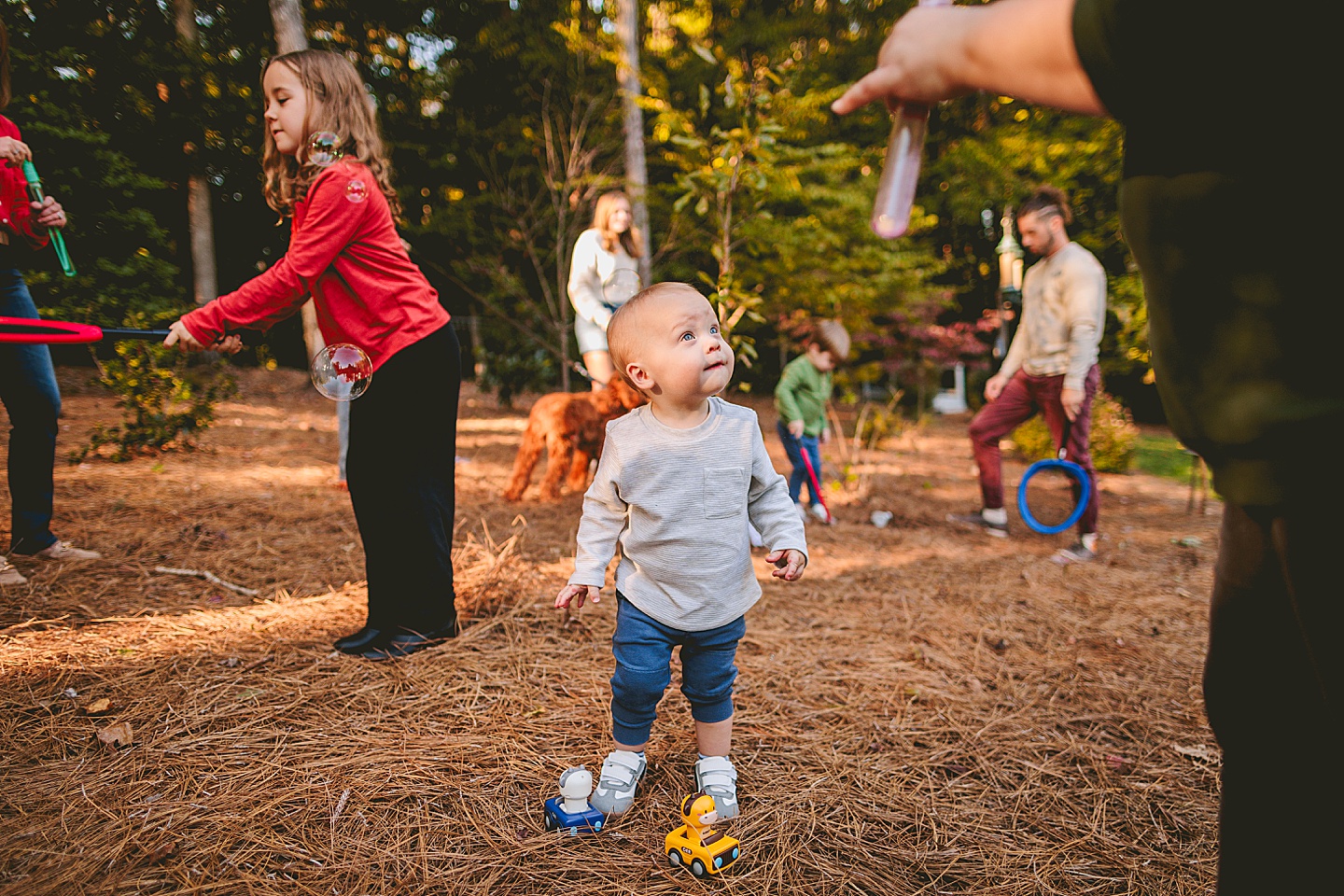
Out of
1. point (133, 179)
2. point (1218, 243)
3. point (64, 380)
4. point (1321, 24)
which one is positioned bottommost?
point (64, 380)

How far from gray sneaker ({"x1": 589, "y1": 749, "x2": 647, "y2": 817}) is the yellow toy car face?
194mm

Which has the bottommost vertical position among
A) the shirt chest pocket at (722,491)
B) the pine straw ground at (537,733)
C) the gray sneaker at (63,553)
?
the pine straw ground at (537,733)

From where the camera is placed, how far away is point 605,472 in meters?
2.00

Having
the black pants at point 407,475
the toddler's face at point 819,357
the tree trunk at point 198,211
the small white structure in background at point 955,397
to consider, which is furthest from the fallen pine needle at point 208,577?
the small white structure in background at point 955,397

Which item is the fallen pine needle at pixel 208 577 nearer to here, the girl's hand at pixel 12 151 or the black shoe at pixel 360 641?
the black shoe at pixel 360 641

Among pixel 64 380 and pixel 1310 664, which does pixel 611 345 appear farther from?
pixel 64 380

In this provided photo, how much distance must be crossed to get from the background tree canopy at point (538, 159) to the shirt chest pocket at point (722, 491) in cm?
615

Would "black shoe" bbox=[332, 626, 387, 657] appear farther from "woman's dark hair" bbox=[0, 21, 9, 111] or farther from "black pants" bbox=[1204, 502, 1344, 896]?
"black pants" bbox=[1204, 502, 1344, 896]

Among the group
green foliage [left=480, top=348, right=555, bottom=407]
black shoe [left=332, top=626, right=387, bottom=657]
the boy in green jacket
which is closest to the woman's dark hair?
black shoe [left=332, top=626, right=387, bottom=657]

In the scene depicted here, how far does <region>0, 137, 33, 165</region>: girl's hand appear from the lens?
9.46 ft

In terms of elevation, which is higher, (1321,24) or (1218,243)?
(1321,24)

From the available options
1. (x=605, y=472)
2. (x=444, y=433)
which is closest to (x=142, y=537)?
(x=444, y=433)

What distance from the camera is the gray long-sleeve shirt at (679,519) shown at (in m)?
1.94

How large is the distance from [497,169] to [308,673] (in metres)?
10.7
